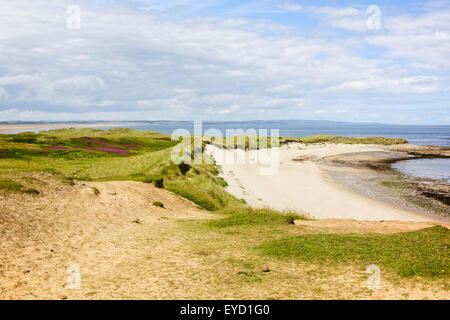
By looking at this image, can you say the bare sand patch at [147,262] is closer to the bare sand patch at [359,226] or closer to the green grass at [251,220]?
the bare sand patch at [359,226]

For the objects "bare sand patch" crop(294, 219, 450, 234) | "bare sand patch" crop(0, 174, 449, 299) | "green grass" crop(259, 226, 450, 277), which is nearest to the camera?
"bare sand patch" crop(0, 174, 449, 299)

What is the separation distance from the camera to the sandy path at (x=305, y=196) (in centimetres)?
3631

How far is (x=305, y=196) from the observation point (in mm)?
44750

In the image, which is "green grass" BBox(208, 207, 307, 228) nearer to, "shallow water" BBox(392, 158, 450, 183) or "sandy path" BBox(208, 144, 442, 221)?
"sandy path" BBox(208, 144, 442, 221)

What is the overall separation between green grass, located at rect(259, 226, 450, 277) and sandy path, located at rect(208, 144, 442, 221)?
61.9ft

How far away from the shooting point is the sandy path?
36.3m

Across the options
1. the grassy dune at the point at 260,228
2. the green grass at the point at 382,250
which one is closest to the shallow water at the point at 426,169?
the grassy dune at the point at 260,228

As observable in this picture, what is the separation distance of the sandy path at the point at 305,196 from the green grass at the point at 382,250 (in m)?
18.9

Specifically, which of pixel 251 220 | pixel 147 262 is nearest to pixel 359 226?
pixel 251 220

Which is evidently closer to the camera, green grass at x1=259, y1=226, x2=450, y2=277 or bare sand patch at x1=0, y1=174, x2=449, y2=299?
bare sand patch at x1=0, y1=174, x2=449, y2=299

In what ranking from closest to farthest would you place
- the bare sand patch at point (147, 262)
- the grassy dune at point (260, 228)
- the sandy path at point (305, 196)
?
the bare sand patch at point (147, 262) < the grassy dune at point (260, 228) < the sandy path at point (305, 196)

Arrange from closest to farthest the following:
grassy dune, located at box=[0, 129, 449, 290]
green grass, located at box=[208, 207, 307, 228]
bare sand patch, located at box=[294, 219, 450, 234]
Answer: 1. grassy dune, located at box=[0, 129, 449, 290]
2. bare sand patch, located at box=[294, 219, 450, 234]
3. green grass, located at box=[208, 207, 307, 228]

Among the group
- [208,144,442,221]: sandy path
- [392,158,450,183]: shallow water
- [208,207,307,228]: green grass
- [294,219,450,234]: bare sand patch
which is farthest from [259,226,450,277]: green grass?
[392,158,450,183]: shallow water
